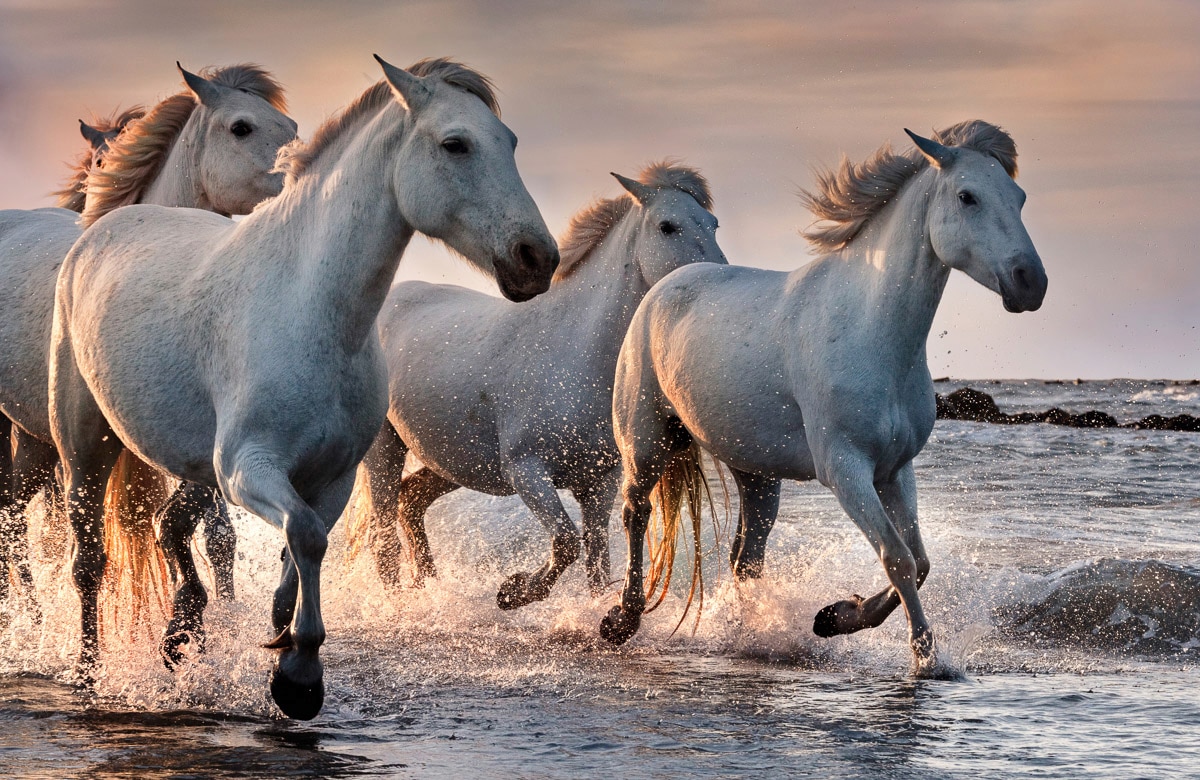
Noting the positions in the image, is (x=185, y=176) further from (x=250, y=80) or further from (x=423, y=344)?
(x=423, y=344)

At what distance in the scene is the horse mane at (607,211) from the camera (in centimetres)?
767

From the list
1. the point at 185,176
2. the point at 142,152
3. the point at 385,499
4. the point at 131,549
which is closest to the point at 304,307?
the point at 131,549

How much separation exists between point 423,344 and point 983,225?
371 centimetres

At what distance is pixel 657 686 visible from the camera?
5641 millimetres

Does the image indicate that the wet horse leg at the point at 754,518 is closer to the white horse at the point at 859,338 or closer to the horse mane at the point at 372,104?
the white horse at the point at 859,338

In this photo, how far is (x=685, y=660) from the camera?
6523 millimetres

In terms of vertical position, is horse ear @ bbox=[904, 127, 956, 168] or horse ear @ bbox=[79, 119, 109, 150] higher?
horse ear @ bbox=[79, 119, 109, 150]

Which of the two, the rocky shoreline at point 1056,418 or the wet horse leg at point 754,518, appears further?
the rocky shoreline at point 1056,418

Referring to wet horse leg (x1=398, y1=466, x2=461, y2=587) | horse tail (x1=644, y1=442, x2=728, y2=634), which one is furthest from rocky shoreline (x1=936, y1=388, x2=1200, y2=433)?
horse tail (x1=644, y1=442, x2=728, y2=634)

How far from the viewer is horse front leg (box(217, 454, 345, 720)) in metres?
4.06

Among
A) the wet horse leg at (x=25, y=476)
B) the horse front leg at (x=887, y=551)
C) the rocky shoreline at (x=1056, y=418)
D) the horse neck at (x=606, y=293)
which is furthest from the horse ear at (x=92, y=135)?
the rocky shoreline at (x=1056, y=418)

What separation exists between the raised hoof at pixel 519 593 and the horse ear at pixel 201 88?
2.67 meters

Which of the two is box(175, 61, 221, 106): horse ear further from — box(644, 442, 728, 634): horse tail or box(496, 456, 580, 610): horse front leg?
box(644, 442, 728, 634): horse tail

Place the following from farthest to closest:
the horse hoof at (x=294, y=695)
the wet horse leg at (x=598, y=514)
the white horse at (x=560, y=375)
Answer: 1. the wet horse leg at (x=598, y=514)
2. the white horse at (x=560, y=375)
3. the horse hoof at (x=294, y=695)
